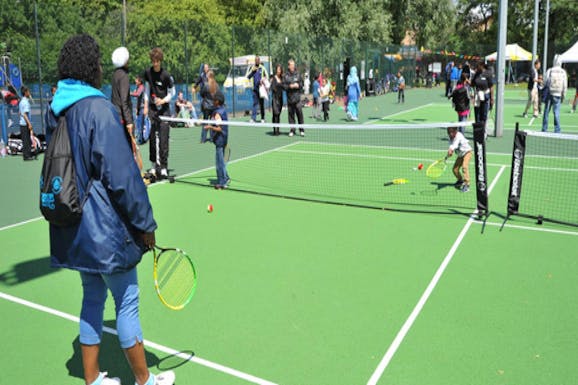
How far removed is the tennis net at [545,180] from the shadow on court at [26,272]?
Result: 5981mm

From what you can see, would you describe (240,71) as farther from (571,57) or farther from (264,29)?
(571,57)

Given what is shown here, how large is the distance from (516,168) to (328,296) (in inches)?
152

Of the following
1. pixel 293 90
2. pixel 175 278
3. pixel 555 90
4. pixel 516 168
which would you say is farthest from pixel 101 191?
pixel 555 90

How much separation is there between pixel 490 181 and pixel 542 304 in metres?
5.69

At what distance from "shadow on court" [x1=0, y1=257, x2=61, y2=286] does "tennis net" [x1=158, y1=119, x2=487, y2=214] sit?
4.29 meters

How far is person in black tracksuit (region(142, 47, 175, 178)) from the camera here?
1026 centimetres

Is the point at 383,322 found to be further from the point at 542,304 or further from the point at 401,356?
the point at 542,304

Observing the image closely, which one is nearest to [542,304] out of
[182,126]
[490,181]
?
[490,181]

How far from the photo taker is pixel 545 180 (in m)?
10.8

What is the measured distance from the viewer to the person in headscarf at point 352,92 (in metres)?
20.6

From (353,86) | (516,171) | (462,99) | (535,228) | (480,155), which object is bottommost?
(535,228)

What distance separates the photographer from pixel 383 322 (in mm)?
5023

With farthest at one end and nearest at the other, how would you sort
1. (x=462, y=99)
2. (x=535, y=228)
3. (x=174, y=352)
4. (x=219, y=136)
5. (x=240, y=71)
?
(x=240, y=71)
(x=462, y=99)
(x=219, y=136)
(x=535, y=228)
(x=174, y=352)

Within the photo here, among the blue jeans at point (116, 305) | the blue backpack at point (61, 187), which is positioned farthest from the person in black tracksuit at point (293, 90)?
the blue backpack at point (61, 187)
